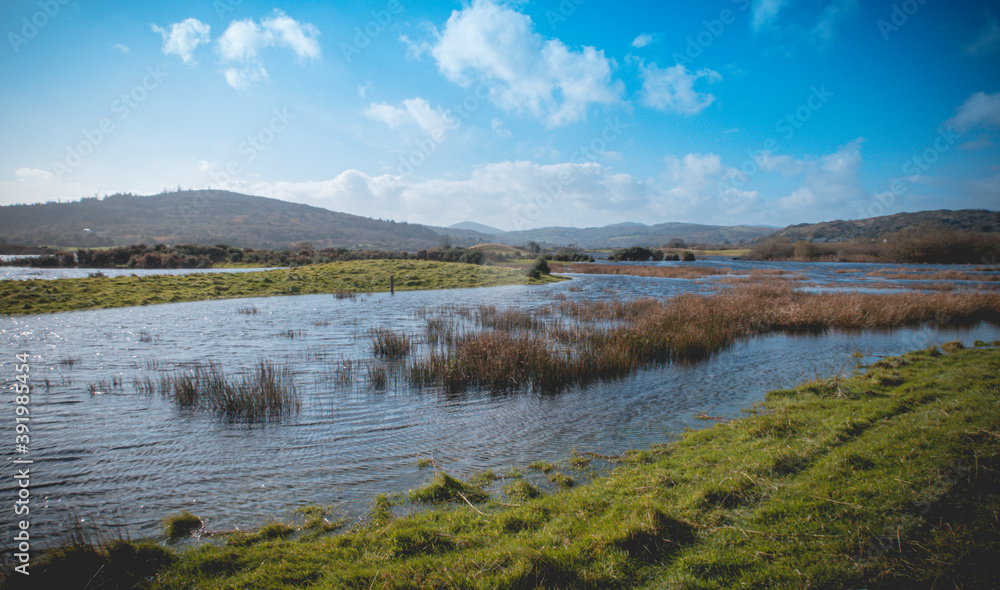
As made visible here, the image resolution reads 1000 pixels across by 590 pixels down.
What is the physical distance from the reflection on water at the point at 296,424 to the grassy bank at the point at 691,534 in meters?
1.22

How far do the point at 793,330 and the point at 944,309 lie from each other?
Result: 10.1 m

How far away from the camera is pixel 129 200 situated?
12112cm

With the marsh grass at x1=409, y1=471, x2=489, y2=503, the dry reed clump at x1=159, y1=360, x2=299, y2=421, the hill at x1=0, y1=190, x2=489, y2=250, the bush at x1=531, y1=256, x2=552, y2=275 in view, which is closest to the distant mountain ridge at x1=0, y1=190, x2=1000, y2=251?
the hill at x1=0, y1=190, x2=489, y2=250

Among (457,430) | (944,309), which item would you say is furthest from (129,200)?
(944,309)

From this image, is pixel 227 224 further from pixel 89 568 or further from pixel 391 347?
pixel 89 568

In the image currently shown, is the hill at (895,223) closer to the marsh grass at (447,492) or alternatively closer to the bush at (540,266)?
the bush at (540,266)

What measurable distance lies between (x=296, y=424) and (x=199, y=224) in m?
138

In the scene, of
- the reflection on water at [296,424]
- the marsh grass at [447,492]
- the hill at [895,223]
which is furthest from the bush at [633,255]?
the marsh grass at [447,492]

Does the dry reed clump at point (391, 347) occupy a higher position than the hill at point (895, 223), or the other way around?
the hill at point (895, 223)

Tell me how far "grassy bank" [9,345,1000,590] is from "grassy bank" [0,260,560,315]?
90.8 feet

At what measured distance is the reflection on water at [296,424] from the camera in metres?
6.05

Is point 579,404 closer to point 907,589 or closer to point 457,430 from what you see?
point 457,430

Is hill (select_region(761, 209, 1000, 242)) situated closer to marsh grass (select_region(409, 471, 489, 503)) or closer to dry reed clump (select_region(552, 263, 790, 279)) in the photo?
dry reed clump (select_region(552, 263, 790, 279))

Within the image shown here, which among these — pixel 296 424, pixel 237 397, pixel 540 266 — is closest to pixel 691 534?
pixel 296 424
